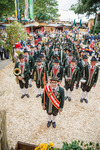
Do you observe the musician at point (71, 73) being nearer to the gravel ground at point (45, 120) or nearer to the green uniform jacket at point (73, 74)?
the green uniform jacket at point (73, 74)

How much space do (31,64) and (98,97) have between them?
473cm

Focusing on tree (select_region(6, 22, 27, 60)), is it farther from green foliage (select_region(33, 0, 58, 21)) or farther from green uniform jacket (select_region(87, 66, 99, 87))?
green foliage (select_region(33, 0, 58, 21))

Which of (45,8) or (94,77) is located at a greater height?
(45,8)

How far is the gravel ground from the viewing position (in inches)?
168

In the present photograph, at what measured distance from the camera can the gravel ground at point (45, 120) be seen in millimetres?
Answer: 4268

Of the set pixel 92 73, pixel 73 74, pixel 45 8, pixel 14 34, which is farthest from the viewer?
pixel 45 8

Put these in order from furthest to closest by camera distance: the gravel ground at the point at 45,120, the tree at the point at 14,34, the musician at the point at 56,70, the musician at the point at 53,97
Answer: the tree at the point at 14,34
the musician at the point at 56,70
the gravel ground at the point at 45,120
the musician at the point at 53,97

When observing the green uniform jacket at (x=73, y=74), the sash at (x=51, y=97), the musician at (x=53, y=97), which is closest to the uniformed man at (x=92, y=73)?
Answer: the green uniform jacket at (x=73, y=74)

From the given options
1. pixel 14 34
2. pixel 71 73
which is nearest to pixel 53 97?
pixel 71 73

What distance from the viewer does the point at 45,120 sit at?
504cm

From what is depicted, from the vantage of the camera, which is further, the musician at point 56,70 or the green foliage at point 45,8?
the green foliage at point 45,8

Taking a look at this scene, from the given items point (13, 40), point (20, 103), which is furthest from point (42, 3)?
point (20, 103)

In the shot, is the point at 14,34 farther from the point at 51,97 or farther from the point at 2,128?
the point at 2,128

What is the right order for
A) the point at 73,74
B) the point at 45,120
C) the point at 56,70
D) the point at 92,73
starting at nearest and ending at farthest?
1. the point at 45,120
2. the point at 92,73
3. the point at 73,74
4. the point at 56,70
